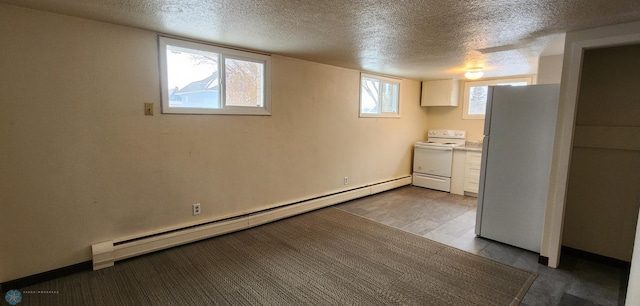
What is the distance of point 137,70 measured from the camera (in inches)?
109

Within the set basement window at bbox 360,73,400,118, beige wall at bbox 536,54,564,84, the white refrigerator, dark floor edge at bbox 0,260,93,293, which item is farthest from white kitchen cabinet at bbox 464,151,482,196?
dark floor edge at bbox 0,260,93,293

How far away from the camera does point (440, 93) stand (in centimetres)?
596

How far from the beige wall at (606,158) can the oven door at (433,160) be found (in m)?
2.51

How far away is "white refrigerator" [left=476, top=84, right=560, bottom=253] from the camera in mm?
3012

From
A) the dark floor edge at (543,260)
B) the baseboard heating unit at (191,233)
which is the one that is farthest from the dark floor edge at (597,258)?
the baseboard heating unit at (191,233)

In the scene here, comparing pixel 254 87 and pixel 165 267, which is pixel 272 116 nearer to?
pixel 254 87

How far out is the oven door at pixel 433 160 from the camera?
5.63 m

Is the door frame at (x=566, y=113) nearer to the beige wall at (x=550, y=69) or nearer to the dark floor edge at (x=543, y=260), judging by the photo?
the dark floor edge at (x=543, y=260)

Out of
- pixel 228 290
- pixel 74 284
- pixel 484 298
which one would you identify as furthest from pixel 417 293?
pixel 74 284

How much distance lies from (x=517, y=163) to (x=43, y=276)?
179 inches

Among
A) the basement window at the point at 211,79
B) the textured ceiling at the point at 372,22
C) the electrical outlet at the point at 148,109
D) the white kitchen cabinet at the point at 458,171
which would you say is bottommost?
the white kitchen cabinet at the point at 458,171

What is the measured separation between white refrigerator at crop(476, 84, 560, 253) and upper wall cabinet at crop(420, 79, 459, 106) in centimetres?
260

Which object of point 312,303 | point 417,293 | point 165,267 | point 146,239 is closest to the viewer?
point 312,303

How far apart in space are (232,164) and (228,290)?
1.52 m
